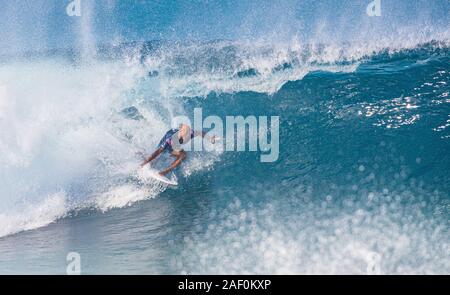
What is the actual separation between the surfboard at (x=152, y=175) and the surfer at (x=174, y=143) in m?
0.08

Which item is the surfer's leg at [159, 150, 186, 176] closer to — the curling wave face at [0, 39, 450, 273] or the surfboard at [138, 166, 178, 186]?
Answer: the surfboard at [138, 166, 178, 186]

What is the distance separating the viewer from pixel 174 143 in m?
8.45

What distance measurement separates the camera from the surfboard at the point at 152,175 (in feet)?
28.0

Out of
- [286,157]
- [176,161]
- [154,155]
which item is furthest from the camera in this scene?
[286,157]

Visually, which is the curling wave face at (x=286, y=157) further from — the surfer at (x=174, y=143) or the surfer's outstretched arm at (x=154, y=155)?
the surfer's outstretched arm at (x=154, y=155)

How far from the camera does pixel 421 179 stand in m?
7.86

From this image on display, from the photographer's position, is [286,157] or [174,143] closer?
[174,143]

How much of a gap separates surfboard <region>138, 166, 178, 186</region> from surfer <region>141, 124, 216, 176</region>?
8cm

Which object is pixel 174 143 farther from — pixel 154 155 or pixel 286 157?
pixel 286 157

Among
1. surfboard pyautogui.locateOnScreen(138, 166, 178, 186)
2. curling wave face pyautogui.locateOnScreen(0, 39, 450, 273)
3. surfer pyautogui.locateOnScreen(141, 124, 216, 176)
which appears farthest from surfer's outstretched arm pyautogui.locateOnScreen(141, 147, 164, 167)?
curling wave face pyautogui.locateOnScreen(0, 39, 450, 273)

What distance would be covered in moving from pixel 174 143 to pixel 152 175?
747mm

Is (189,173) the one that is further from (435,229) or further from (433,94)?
(433,94)

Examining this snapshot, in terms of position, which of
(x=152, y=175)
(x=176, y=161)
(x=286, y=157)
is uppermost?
(x=286, y=157)

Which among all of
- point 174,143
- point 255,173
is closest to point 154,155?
point 174,143
